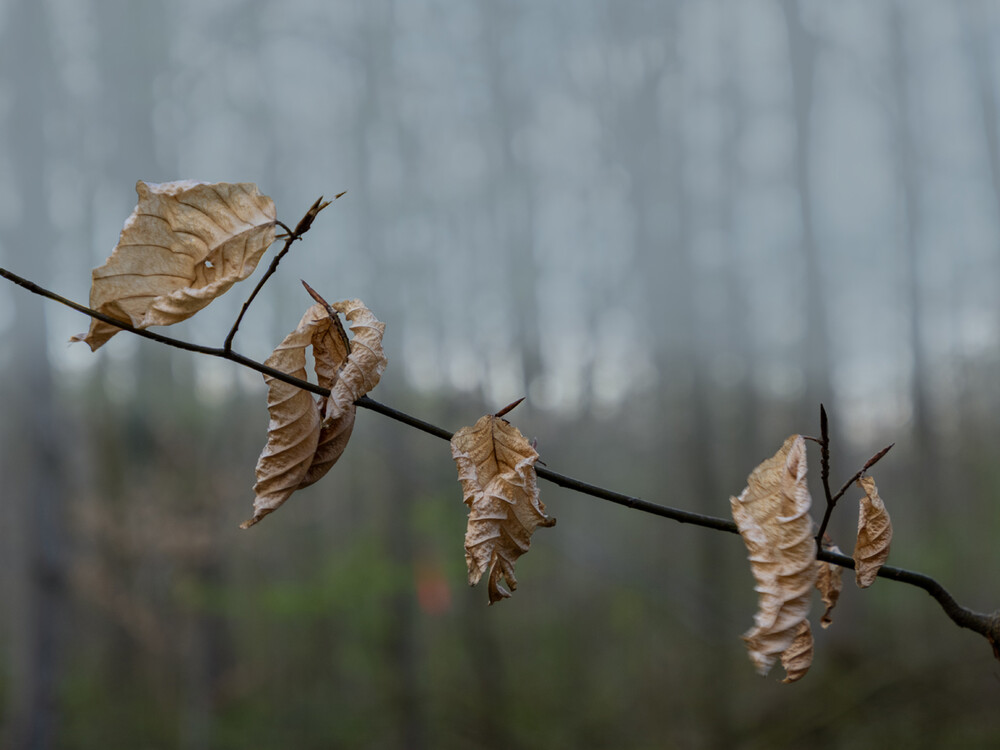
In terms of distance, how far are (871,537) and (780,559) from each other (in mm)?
75

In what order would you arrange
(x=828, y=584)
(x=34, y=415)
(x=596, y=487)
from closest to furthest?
(x=596, y=487) < (x=828, y=584) < (x=34, y=415)

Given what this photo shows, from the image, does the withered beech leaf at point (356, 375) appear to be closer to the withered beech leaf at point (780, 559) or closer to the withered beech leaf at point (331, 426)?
the withered beech leaf at point (331, 426)

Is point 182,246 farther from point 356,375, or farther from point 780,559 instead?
point 780,559

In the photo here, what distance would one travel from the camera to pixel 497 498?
1.22 ft

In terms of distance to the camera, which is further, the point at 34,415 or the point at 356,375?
the point at 34,415

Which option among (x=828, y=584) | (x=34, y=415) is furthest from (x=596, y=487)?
(x=34, y=415)

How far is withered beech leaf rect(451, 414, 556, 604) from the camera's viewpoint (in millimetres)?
366

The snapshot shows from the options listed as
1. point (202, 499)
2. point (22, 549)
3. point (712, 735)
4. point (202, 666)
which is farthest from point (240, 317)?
point (202, 666)

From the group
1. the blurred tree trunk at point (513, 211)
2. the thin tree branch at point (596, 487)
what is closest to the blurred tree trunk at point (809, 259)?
the blurred tree trunk at point (513, 211)

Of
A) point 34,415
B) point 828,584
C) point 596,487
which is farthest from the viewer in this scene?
point 34,415

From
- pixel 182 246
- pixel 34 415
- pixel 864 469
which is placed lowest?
pixel 34 415

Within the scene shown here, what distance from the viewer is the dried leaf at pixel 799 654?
34 cm

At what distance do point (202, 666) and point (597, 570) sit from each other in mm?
2321

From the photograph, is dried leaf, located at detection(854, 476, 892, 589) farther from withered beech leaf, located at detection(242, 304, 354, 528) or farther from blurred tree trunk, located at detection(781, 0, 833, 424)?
blurred tree trunk, located at detection(781, 0, 833, 424)
